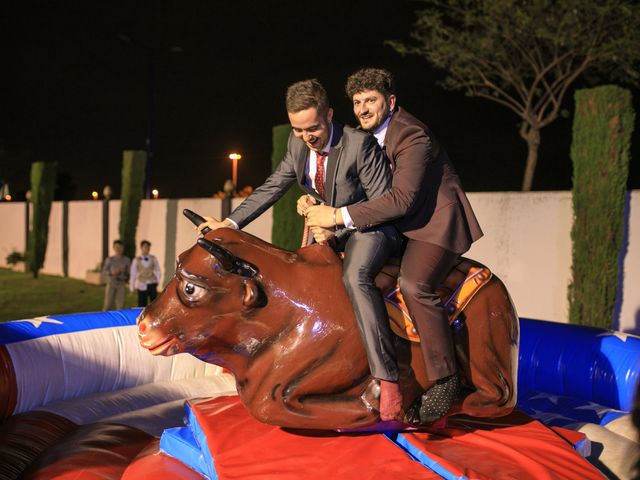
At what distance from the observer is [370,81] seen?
9.50ft

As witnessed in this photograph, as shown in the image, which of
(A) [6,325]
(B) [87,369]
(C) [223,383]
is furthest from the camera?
(C) [223,383]

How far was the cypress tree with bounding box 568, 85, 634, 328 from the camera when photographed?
850 centimetres

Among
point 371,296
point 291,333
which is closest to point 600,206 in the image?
point 371,296

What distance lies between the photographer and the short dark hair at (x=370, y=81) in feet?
9.49

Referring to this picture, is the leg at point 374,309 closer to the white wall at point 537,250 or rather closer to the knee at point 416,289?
the knee at point 416,289

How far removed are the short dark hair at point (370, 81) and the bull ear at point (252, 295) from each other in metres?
1.03

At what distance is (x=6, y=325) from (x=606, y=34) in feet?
50.4

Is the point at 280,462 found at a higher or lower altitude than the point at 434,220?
lower

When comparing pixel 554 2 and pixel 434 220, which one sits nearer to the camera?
pixel 434 220

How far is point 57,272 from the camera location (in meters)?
20.5

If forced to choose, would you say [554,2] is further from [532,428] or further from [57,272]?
[57,272]

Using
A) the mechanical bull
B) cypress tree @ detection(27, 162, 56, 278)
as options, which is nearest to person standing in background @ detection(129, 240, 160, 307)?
the mechanical bull

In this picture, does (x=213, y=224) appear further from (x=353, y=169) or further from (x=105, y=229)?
(x=105, y=229)

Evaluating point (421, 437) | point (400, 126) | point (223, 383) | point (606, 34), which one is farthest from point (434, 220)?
point (606, 34)
